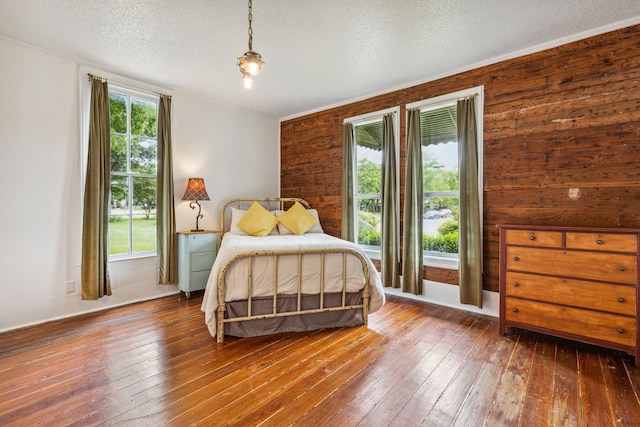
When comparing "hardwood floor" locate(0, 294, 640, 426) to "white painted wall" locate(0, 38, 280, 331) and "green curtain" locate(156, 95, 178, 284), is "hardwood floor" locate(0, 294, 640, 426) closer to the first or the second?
"white painted wall" locate(0, 38, 280, 331)

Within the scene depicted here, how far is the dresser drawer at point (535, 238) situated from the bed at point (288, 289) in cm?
127

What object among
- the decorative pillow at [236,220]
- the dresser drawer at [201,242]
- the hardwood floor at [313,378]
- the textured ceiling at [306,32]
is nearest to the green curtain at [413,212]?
the textured ceiling at [306,32]

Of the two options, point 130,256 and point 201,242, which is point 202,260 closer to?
point 201,242

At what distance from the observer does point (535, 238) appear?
103 inches

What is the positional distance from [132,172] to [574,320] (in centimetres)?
475

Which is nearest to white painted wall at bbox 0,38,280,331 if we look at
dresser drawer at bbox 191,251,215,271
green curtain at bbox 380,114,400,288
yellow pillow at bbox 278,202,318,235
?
dresser drawer at bbox 191,251,215,271

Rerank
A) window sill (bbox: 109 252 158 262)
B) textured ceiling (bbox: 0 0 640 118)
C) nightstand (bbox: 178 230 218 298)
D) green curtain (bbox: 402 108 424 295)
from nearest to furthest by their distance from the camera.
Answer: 1. textured ceiling (bbox: 0 0 640 118)
2. window sill (bbox: 109 252 158 262)
3. green curtain (bbox: 402 108 424 295)
4. nightstand (bbox: 178 230 218 298)

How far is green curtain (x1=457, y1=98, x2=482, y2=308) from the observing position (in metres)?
3.24

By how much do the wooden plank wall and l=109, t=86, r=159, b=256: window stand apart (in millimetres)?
3547

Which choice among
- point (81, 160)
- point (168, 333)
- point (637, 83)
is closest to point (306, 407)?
point (168, 333)

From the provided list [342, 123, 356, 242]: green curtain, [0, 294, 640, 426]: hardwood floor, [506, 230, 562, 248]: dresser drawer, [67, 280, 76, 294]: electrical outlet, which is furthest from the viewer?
[342, 123, 356, 242]: green curtain

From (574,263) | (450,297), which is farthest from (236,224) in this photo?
(574,263)

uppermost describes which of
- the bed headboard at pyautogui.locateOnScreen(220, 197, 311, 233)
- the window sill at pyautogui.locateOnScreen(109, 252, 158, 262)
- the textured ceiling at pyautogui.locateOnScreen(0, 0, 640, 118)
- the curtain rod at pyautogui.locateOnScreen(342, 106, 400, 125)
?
the textured ceiling at pyautogui.locateOnScreen(0, 0, 640, 118)

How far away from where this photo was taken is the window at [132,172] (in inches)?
143
